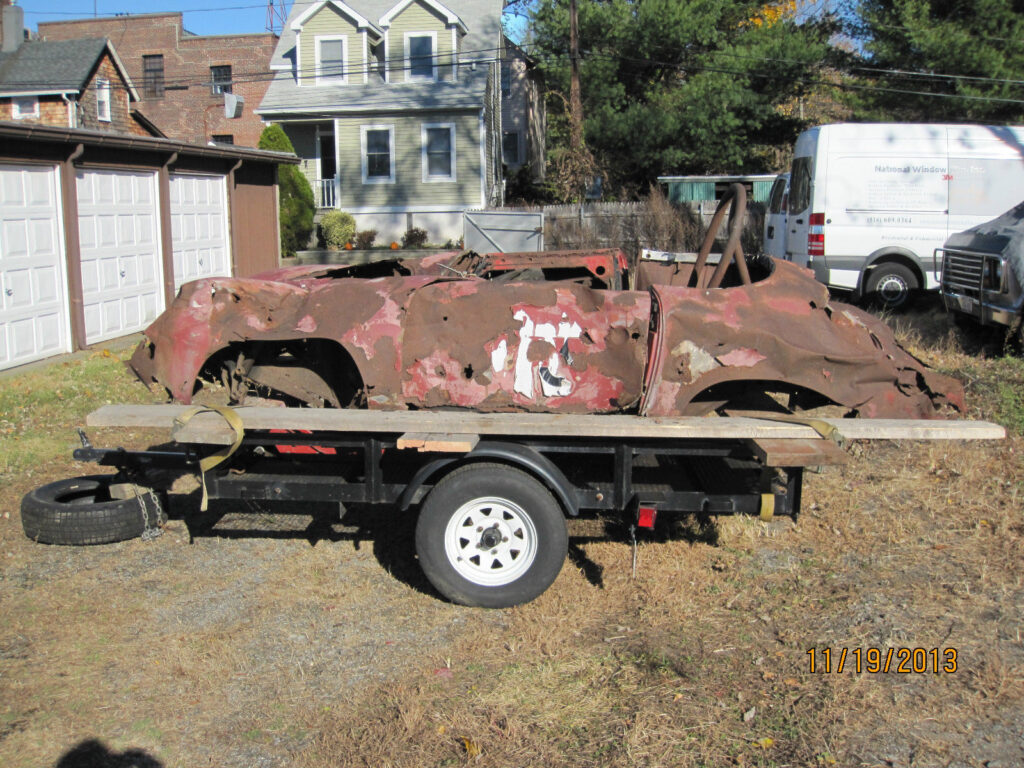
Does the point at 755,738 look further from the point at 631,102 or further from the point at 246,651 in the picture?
the point at 631,102

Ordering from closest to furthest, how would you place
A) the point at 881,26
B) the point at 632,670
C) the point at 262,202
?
the point at 632,670 < the point at 262,202 < the point at 881,26

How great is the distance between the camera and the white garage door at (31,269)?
419 inches

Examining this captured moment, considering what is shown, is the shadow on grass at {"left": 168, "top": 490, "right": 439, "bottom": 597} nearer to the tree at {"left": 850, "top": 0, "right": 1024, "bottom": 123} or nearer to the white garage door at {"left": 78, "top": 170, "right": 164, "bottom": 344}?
the white garage door at {"left": 78, "top": 170, "right": 164, "bottom": 344}

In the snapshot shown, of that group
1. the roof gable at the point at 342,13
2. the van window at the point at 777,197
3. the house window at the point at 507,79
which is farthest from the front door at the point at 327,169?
the van window at the point at 777,197

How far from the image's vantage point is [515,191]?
3158 cm

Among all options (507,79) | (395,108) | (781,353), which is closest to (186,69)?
(507,79)

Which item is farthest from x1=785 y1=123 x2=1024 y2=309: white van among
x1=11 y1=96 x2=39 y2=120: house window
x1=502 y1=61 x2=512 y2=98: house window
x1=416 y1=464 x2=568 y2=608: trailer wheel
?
x1=11 y1=96 x2=39 y2=120: house window

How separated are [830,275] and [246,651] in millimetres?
11548

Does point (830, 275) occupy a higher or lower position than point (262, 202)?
lower

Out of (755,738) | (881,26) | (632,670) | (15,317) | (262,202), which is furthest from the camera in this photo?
(881,26)

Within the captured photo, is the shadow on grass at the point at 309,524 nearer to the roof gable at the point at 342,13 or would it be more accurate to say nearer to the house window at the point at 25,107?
the roof gable at the point at 342,13

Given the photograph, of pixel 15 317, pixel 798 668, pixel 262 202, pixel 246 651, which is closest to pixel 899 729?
pixel 798 668

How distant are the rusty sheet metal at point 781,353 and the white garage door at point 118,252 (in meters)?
10.2

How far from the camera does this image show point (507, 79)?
33.4m
